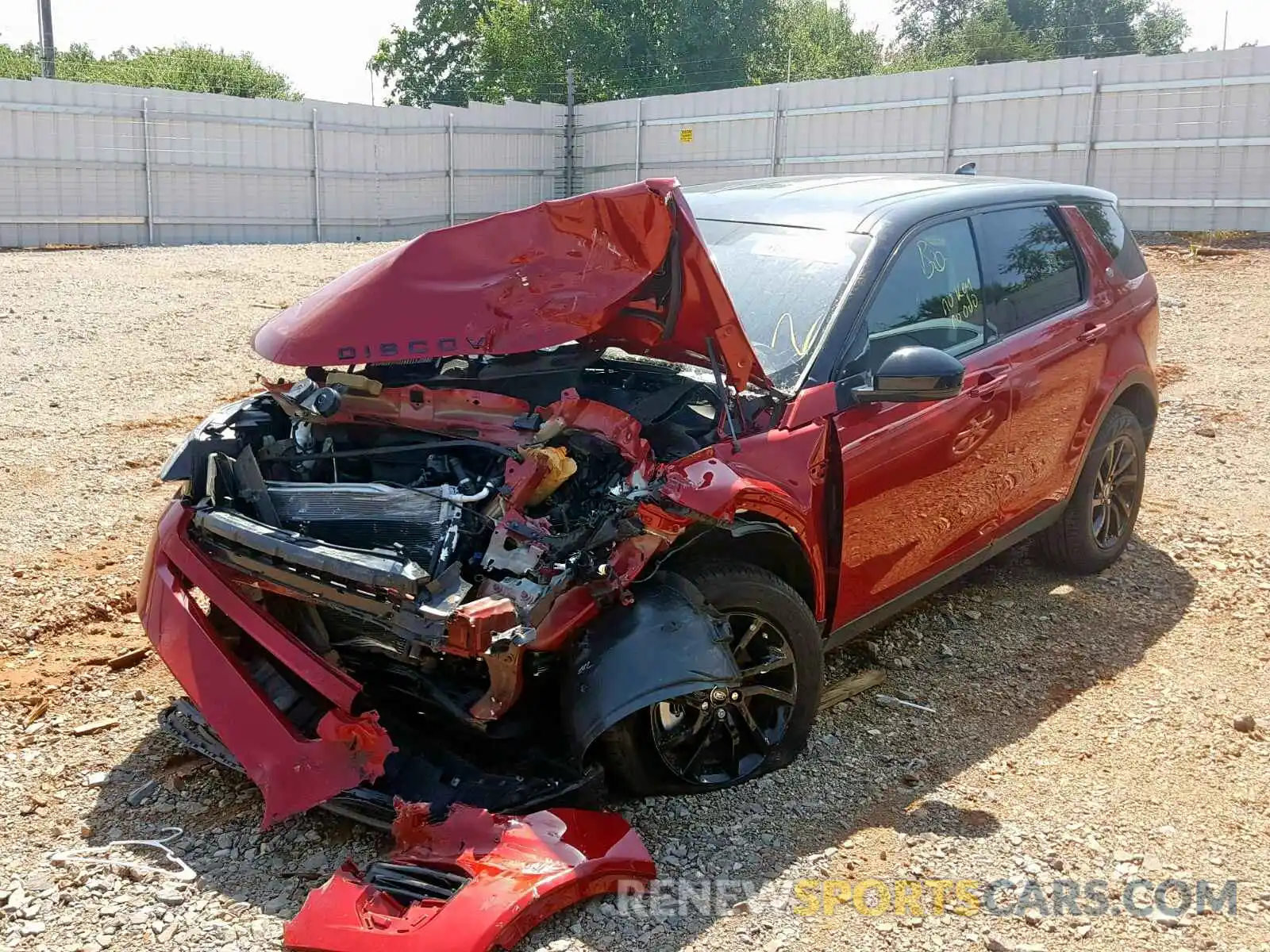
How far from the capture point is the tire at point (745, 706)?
351cm

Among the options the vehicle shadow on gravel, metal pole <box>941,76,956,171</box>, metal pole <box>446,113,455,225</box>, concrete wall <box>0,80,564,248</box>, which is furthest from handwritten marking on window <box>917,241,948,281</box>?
metal pole <box>446,113,455,225</box>

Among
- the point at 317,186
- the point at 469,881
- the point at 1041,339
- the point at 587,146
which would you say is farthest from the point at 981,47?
the point at 469,881

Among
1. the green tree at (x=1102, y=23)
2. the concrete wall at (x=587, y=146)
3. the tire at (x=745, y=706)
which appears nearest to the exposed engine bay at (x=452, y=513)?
the tire at (x=745, y=706)

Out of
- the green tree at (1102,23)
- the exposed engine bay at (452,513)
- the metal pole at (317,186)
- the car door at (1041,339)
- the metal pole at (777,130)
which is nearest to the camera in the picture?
the exposed engine bay at (452,513)

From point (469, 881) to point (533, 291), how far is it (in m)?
1.83

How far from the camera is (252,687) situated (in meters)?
3.45

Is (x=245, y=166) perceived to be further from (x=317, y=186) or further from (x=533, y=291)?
(x=533, y=291)

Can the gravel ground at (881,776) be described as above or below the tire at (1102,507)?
below

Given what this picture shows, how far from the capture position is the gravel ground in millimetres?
3107

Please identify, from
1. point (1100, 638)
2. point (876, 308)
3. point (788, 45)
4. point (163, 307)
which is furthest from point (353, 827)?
point (788, 45)

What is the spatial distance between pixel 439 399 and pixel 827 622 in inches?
61.0

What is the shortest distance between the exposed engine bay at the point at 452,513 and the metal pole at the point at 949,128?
15.4 meters

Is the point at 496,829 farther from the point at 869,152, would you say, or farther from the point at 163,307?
the point at 869,152

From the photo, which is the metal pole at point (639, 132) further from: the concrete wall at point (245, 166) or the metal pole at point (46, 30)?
the metal pole at point (46, 30)
